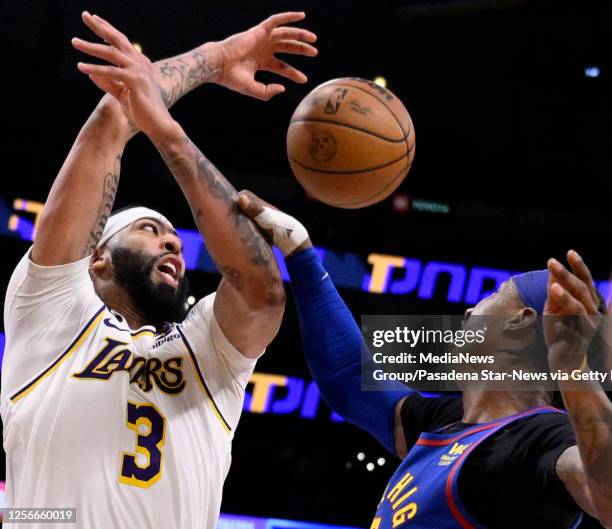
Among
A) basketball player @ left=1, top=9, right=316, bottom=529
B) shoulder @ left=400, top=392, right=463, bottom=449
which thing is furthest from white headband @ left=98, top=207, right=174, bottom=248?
shoulder @ left=400, top=392, right=463, bottom=449

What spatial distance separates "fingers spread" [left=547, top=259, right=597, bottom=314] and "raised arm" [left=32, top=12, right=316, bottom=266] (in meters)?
1.30

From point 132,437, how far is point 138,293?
0.54 meters

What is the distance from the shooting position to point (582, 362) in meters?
1.87

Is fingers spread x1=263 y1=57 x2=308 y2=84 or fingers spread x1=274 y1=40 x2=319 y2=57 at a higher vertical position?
fingers spread x1=274 y1=40 x2=319 y2=57

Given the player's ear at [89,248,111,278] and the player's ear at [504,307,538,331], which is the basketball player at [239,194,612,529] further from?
the player's ear at [89,248,111,278]

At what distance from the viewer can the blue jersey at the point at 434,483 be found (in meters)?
2.39

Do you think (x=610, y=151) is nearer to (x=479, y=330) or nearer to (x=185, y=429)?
(x=479, y=330)

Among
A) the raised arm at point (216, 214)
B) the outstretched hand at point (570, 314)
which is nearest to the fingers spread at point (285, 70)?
the raised arm at point (216, 214)

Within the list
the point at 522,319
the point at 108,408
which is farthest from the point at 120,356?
the point at 522,319

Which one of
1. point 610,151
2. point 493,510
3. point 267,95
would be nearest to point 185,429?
point 493,510

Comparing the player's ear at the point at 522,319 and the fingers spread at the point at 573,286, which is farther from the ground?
the player's ear at the point at 522,319

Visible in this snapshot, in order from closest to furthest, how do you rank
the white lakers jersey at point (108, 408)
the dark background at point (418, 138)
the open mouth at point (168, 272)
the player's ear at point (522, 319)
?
1. the white lakers jersey at point (108, 408)
2. the player's ear at point (522, 319)
3. the open mouth at point (168, 272)
4. the dark background at point (418, 138)

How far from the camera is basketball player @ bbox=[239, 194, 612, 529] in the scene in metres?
1.86
